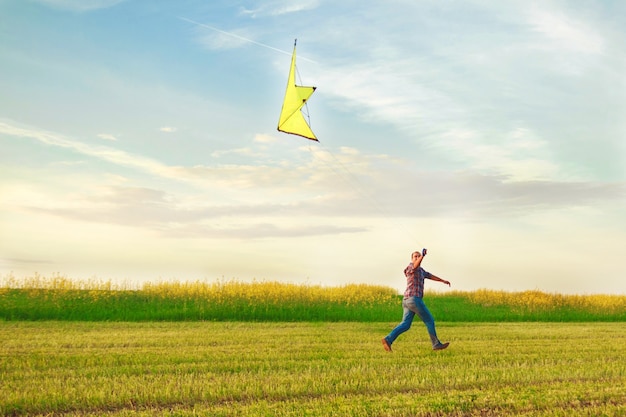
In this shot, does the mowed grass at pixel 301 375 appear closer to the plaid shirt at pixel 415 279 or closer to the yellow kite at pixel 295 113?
the plaid shirt at pixel 415 279

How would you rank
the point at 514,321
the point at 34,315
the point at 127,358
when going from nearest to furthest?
1. the point at 127,358
2. the point at 34,315
3. the point at 514,321

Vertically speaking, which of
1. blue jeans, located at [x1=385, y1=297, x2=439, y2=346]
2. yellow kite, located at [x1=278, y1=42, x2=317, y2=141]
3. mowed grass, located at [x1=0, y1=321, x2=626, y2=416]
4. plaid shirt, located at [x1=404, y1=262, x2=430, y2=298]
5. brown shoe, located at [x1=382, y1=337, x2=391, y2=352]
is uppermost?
yellow kite, located at [x1=278, y1=42, x2=317, y2=141]

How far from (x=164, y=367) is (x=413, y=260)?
559cm

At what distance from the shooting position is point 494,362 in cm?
1277

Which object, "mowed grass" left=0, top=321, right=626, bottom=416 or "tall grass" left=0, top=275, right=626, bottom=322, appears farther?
"tall grass" left=0, top=275, right=626, bottom=322

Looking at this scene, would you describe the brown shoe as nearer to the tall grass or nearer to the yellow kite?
the yellow kite

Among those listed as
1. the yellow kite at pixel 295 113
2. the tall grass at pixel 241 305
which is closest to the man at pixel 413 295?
the yellow kite at pixel 295 113

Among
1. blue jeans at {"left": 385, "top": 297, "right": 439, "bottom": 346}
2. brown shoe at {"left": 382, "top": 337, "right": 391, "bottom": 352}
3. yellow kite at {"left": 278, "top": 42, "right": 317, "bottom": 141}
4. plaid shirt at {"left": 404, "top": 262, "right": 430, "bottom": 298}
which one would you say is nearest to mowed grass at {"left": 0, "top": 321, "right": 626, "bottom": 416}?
brown shoe at {"left": 382, "top": 337, "right": 391, "bottom": 352}

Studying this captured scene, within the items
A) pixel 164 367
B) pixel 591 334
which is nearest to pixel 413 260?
pixel 164 367

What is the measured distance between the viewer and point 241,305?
25672 mm

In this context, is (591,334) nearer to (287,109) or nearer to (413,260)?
(413,260)

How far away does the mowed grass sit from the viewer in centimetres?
862

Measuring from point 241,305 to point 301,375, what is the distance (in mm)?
15405

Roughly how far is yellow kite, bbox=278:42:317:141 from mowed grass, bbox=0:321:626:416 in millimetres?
4862
